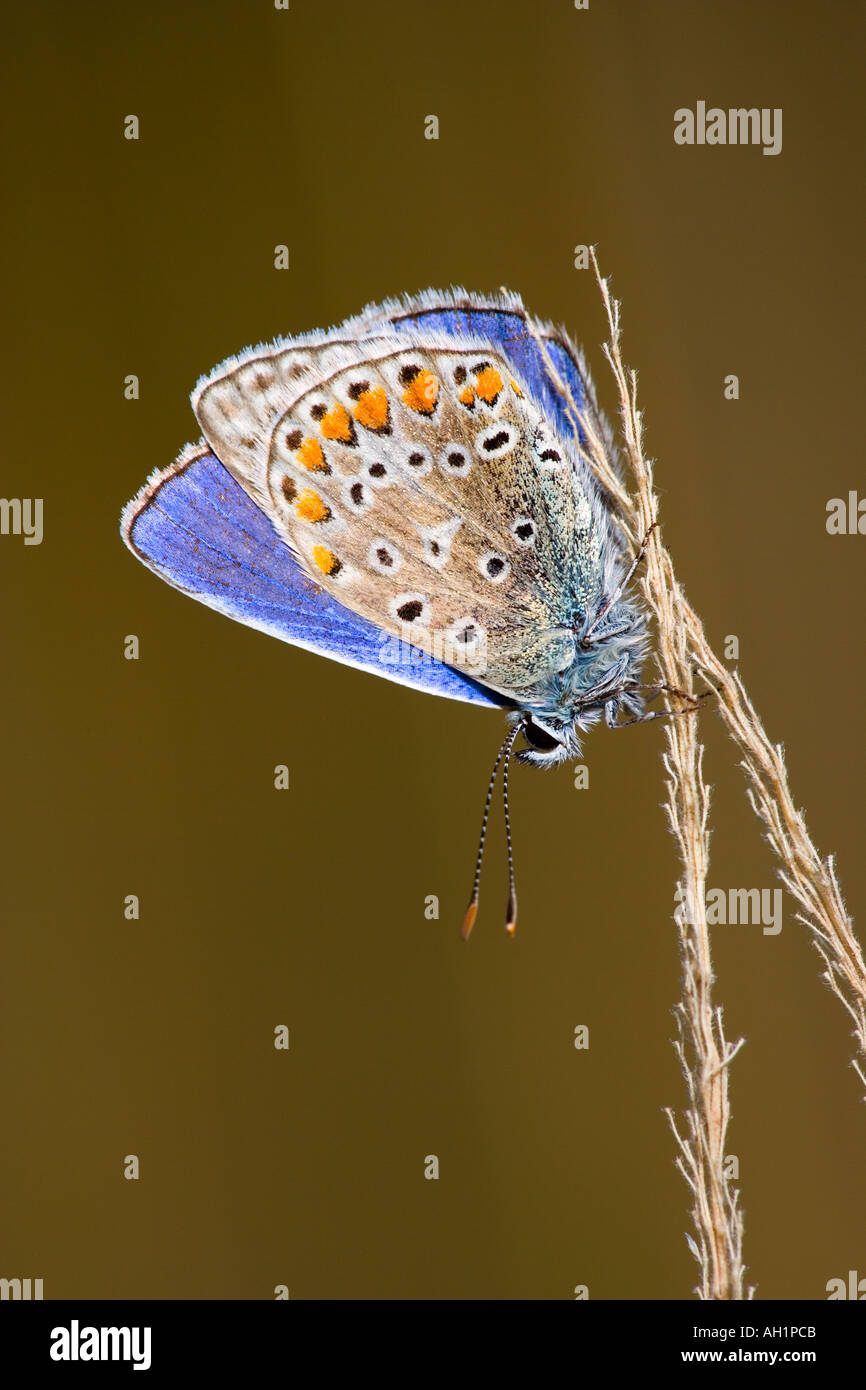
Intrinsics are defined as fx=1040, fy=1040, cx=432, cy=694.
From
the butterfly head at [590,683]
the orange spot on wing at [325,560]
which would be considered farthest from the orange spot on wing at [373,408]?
the butterfly head at [590,683]

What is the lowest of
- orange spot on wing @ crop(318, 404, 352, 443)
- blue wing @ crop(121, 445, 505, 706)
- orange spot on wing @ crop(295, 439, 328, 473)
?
blue wing @ crop(121, 445, 505, 706)

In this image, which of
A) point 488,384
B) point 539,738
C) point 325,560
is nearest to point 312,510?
point 325,560

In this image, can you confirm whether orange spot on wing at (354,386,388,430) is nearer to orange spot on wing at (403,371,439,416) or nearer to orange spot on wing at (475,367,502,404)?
orange spot on wing at (403,371,439,416)

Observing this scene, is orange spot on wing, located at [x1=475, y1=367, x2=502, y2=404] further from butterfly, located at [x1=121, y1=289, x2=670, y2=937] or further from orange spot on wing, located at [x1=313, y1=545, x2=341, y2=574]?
orange spot on wing, located at [x1=313, y1=545, x2=341, y2=574]

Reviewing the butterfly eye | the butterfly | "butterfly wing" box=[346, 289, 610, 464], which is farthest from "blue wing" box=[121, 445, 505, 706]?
"butterfly wing" box=[346, 289, 610, 464]

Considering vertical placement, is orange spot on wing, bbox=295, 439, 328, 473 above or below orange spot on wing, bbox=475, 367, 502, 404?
below

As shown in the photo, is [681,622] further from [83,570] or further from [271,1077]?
[83,570]

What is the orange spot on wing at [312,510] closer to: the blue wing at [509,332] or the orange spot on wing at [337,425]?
the orange spot on wing at [337,425]
